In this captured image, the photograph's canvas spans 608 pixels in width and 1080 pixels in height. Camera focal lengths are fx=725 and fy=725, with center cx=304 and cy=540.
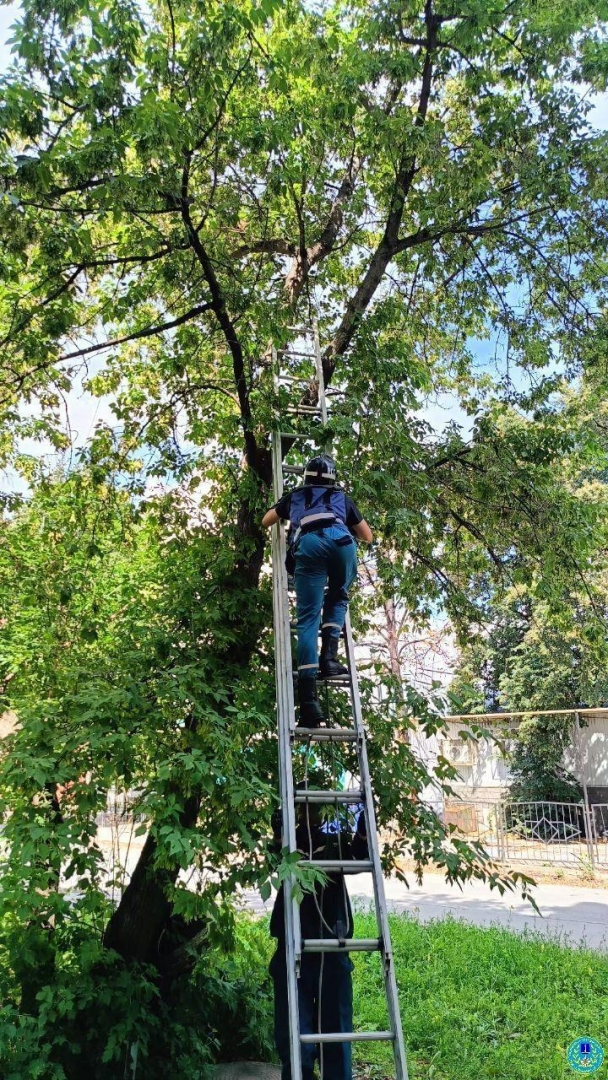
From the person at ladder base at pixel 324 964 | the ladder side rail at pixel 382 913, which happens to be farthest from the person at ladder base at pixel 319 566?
the person at ladder base at pixel 324 964

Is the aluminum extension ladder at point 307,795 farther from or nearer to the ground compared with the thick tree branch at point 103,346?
nearer to the ground

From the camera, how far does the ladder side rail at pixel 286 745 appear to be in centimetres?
280

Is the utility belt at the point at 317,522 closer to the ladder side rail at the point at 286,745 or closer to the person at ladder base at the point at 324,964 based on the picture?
the ladder side rail at the point at 286,745

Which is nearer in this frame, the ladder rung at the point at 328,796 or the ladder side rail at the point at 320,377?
the ladder rung at the point at 328,796

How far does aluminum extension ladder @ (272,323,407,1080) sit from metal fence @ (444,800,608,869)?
989 cm

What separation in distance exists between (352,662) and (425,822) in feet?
3.74

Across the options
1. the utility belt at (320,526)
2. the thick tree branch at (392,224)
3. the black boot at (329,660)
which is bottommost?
the black boot at (329,660)

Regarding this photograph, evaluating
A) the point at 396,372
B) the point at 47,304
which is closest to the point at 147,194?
the point at 47,304

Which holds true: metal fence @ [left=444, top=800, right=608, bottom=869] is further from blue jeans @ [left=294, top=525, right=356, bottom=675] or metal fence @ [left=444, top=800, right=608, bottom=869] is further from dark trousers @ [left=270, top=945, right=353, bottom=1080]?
blue jeans @ [left=294, top=525, right=356, bottom=675]

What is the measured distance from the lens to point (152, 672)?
15.0 ft

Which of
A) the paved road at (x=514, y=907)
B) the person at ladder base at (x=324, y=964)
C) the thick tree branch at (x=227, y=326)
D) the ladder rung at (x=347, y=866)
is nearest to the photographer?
the ladder rung at (x=347, y=866)

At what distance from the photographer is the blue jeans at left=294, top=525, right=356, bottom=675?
415 cm

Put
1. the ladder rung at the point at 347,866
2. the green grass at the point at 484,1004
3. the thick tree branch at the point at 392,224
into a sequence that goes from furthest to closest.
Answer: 1. the thick tree branch at the point at 392,224
2. the green grass at the point at 484,1004
3. the ladder rung at the point at 347,866

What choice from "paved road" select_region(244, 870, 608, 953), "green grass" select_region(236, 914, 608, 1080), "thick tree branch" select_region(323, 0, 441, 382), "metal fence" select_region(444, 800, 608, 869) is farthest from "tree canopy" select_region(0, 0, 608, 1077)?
"metal fence" select_region(444, 800, 608, 869)
